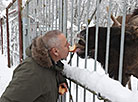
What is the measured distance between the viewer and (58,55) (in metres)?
1.93

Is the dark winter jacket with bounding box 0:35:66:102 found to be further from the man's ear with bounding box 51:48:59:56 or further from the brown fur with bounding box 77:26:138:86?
the brown fur with bounding box 77:26:138:86

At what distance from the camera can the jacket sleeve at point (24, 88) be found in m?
1.70

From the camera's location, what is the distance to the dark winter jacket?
171cm

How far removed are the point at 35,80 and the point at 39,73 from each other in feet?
0.26

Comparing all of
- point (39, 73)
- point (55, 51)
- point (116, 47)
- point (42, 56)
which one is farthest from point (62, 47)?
point (116, 47)

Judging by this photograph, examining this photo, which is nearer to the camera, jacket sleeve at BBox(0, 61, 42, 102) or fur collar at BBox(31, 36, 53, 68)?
jacket sleeve at BBox(0, 61, 42, 102)

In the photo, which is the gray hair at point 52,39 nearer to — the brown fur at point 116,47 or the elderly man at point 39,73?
the elderly man at point 39,73

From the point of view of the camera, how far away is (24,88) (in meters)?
1.71

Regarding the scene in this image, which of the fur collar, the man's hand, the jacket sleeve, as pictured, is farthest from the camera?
the man's hand

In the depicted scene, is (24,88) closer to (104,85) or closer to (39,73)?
(39,73)

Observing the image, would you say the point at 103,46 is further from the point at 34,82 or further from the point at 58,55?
the point at 34,82

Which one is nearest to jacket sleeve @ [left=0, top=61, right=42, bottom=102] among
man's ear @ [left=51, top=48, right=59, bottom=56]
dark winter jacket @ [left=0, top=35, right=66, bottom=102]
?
dark winter jacket @ [left=0, top=35, right=66, bottom=102]

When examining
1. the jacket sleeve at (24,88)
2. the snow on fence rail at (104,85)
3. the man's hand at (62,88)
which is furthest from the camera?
the man's hand at (62,88)

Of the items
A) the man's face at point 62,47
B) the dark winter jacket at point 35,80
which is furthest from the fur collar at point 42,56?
the man's face at point 62,47
